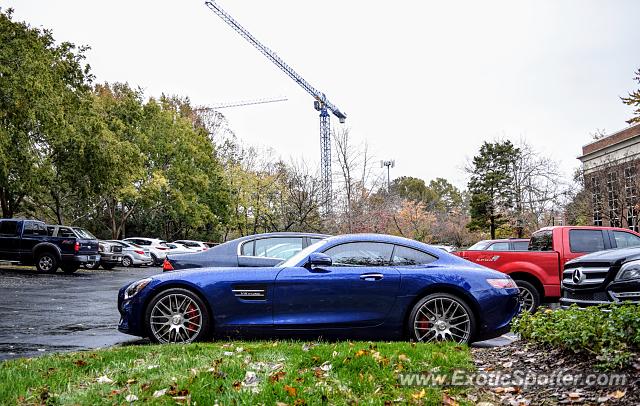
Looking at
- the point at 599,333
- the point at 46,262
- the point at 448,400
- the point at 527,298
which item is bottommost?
the point at 448,400

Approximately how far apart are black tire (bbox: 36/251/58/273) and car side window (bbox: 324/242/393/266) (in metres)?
17.8

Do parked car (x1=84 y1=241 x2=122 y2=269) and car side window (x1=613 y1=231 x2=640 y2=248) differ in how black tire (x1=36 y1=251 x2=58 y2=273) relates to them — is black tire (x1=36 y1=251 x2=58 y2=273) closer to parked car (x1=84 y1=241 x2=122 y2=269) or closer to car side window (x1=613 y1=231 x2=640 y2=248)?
parked car (x1=84 y1=241 x2=122 y2=269)

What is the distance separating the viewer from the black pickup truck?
2080 centimetres

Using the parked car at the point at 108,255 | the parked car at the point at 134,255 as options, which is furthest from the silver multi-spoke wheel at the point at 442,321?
the parked car at the point at 134,255

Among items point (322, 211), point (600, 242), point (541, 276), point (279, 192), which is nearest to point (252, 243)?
point (541, 276)

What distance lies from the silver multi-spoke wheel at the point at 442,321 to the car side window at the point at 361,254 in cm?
74

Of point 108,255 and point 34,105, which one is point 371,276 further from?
point 108,255

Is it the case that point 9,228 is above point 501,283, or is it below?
→ above

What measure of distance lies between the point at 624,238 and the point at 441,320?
6597mm

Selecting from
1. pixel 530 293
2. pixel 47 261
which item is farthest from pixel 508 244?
pixel 47 261

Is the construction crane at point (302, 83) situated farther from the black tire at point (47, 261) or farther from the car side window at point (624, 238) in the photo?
the car side window at point (624, 238)

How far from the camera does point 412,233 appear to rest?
129 ft

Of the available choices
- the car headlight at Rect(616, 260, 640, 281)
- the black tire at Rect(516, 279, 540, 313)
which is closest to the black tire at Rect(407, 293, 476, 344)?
the car headlight at Rect(616, 260, 640, 281)

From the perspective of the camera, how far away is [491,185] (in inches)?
1986
